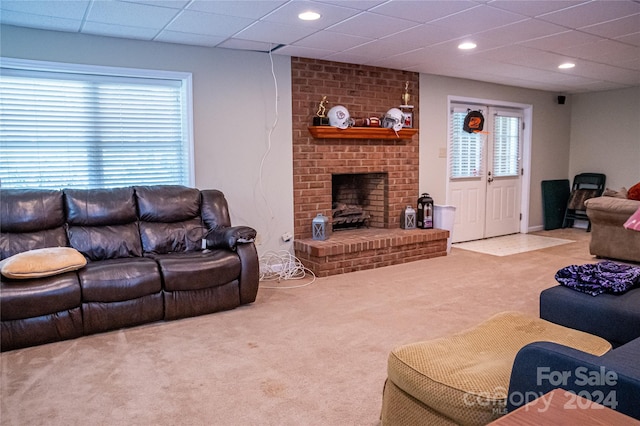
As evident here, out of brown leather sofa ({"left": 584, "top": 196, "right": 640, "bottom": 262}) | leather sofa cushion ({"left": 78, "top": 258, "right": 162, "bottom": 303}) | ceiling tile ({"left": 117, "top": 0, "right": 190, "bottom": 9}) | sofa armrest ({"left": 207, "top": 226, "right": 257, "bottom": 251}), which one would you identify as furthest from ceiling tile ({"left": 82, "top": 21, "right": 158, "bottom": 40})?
brown leather sofa ({"left": 584, "top": 196, "right": 640, "bottom": 262})

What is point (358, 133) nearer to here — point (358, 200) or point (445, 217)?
point (358, 200)

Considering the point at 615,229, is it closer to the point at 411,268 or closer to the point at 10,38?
the point at 411,268

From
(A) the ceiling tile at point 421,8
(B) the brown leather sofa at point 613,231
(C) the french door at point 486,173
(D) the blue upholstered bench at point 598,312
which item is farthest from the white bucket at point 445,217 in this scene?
(D) the blue upholstered bench at point 598,312

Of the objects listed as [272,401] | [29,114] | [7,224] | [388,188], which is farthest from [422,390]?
[388,188]

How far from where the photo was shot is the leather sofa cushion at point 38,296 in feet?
9.34

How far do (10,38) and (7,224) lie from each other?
146 centimetres

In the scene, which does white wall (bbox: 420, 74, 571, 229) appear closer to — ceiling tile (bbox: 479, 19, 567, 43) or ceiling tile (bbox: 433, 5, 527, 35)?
ceiling tile (bbox: 479, 19, 567, 43)

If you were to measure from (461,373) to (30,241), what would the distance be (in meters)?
3.15

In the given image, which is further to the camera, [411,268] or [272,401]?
[411,268]

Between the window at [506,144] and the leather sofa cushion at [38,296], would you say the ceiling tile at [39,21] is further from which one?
the window at [506,144]

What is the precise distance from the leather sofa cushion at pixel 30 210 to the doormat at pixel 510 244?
471 centimetres

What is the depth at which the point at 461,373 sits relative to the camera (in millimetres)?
1675

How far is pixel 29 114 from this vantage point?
12.5 ft

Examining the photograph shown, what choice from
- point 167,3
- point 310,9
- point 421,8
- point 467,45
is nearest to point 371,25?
point 421,8
